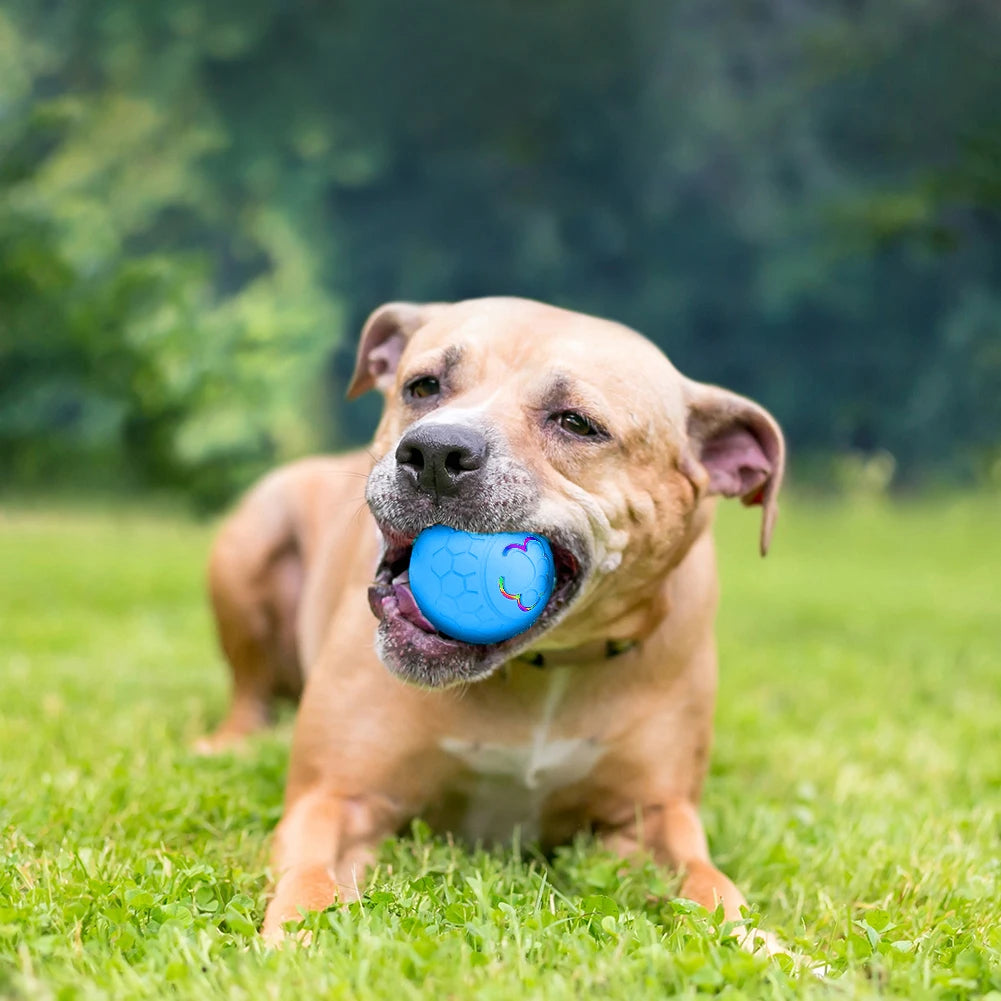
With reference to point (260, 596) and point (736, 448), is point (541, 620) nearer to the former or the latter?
point (736, 448)

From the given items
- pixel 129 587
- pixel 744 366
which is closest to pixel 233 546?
pixel 129 587

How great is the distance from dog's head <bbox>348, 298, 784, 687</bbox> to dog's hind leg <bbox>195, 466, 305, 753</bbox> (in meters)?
1.56

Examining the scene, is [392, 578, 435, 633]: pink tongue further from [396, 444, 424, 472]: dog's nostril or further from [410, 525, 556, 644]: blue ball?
[396, 444, 424, 472]: dog's nostril

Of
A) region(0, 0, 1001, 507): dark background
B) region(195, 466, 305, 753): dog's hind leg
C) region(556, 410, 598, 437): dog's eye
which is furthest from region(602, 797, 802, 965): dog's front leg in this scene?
region(0, 0, 1001, 507): dark background

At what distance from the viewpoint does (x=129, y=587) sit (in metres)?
7.97

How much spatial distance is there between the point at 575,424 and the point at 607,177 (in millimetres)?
16711

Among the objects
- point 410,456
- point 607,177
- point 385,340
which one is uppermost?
point 607,177

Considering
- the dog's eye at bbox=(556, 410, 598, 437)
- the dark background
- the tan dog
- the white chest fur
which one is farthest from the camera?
the dark background

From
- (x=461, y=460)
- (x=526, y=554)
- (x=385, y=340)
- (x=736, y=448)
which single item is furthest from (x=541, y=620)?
(x=385, y=340)

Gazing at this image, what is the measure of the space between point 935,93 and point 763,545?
52.1 feet

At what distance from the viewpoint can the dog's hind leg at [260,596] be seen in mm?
4625

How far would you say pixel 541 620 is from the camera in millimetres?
2793

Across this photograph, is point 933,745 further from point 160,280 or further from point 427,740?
point 160,280

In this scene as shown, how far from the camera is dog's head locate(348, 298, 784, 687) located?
108 inches
